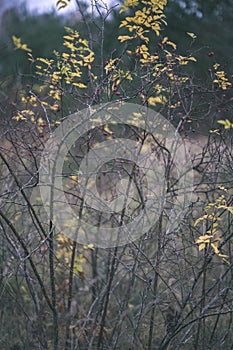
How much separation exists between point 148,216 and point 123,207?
19 cm

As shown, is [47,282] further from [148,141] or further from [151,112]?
[151,112]

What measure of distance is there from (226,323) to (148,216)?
1.46m

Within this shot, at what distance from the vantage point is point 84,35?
438cm

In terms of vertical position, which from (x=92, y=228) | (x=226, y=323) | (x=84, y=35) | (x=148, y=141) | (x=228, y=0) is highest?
(x=228, y=0)

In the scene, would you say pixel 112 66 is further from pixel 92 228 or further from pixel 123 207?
pixel 92 228

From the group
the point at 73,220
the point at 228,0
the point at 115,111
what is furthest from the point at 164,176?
the point at 228,0

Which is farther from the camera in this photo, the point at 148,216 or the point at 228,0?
the point at 228,0

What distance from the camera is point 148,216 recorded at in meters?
3.57

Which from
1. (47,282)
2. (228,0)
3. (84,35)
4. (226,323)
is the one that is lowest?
(226,323)

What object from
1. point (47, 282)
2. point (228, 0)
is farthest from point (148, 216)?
point (228, 0)

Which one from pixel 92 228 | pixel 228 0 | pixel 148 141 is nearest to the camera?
pixel 148 141

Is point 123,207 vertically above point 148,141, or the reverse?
point 148,141

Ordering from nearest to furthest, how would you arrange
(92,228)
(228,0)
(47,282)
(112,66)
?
(112,66) < (92,228) < (47,282) < (228,0)

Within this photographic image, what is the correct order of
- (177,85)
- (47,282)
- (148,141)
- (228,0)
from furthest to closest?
(228,0) → (47,282) → (148,141) → (177,85)
